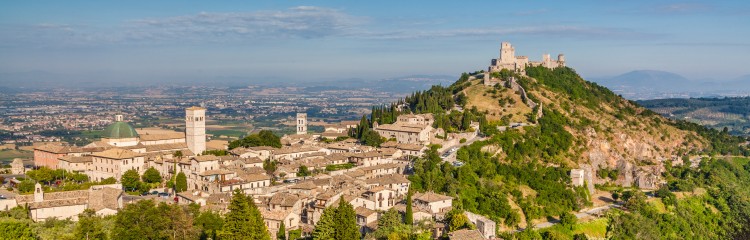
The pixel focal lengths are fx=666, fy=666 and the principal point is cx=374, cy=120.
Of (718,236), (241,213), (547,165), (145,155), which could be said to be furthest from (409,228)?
(718,236)

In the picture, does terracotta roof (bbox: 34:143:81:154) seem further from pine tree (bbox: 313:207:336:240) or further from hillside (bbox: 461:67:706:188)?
hillside (bbox: 461:67:706:188)

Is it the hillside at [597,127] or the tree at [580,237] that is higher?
the hillside at [597,127]

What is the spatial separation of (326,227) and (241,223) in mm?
4873

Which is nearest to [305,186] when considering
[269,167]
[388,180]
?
[388,180]

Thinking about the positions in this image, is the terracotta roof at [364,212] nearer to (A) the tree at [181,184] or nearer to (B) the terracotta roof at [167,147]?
(A) the tree at [181,184]

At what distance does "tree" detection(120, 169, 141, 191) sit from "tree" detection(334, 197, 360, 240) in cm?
2110

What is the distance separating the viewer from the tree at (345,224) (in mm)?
37406

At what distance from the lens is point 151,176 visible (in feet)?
174

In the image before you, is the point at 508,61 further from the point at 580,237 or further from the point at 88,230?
the point at 88,230

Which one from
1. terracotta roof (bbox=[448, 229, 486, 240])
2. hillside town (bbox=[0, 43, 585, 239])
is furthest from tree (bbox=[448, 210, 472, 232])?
terracotta roof (bbox=[448, 229, 486, 240])

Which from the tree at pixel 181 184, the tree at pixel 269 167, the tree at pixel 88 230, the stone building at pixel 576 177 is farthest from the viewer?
the stone building at pixel 576 177

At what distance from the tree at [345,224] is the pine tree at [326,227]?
0.38 metres

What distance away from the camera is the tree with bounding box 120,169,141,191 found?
51.0m

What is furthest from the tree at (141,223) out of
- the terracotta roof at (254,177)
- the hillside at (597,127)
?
the hillside at (597,127)
